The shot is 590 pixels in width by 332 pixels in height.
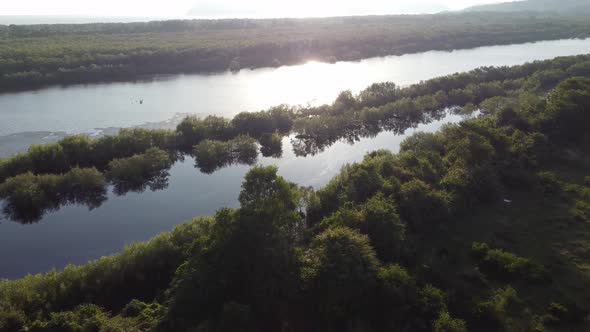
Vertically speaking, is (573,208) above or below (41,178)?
below

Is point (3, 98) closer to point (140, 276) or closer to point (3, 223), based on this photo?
point (3, 223)

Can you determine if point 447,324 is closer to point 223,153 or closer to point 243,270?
point 243,270

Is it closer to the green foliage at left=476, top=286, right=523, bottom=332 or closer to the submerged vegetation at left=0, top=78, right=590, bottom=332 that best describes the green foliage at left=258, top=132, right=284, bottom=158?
the submerged vegetation at left=0, top=78, right=590, bottom=332

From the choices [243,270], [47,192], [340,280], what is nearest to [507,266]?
[340,280]

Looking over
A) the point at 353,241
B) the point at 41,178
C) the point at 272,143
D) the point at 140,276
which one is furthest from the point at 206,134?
the point at 353,241

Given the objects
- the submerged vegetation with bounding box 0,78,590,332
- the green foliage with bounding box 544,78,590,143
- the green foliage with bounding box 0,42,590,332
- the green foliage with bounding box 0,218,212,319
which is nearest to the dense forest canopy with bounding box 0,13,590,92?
the green foliage with bounding box 0,42,590,332

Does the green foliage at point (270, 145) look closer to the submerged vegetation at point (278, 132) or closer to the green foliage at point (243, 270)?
the submerged vegetation at point (278, 132)
